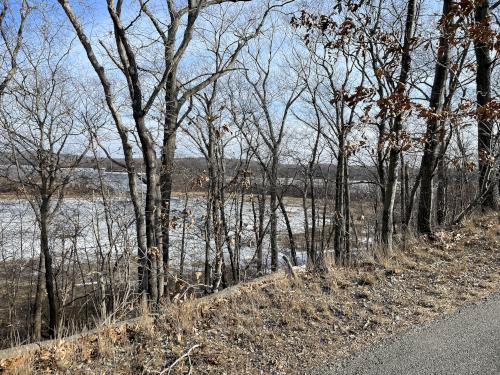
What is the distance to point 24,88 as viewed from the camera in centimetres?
1274

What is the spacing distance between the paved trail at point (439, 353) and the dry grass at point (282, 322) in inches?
7.3

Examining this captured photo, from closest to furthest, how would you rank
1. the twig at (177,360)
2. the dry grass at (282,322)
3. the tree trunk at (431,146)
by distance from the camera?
the twig at (177,360)
the dry grass at (282,322)
the tree trunk at (431,146)

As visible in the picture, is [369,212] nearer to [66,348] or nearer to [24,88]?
[24,88]

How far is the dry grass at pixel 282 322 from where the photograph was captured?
10.8ft

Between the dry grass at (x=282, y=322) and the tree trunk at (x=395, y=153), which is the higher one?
the tree trunk at (x=395, y=153)

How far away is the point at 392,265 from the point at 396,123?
8.36 feet

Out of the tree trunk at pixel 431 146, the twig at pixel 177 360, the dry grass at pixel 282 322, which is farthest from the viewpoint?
the tree trunk at pixel 431 146

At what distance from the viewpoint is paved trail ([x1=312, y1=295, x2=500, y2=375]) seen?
10.4 feet

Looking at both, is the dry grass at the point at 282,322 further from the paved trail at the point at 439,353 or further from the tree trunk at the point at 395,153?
the tree trunk at the point at 395,153

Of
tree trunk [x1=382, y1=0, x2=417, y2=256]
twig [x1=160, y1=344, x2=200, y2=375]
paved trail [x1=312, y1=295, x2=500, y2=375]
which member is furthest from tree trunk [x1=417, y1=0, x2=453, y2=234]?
twig [x1=160, y1=344, x2=200, y2=375]

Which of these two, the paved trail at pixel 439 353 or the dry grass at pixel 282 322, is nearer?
the paved trail at pixel 439 353

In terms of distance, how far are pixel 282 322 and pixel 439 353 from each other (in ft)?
4.81

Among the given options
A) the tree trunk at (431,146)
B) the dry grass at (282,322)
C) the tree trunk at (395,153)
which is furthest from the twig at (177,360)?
the tree trunk at (431,146)

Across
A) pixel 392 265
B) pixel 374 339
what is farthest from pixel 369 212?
pixel 374 339
